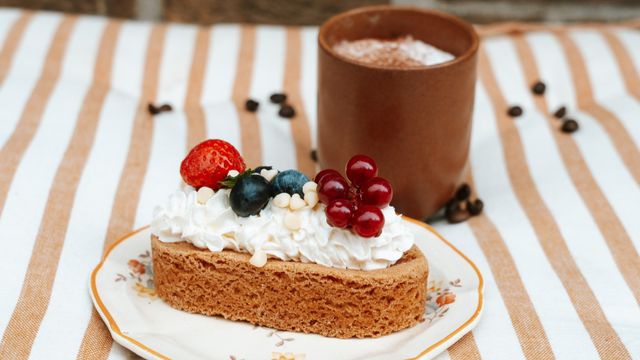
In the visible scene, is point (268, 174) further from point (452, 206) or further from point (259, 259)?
point (452, 206)

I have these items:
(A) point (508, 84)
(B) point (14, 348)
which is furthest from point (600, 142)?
(B) point (14, 348)

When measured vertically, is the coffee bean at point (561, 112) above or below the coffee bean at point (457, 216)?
above

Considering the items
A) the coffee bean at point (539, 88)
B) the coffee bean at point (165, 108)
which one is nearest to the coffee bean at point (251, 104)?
the coffee bean at point (165, 108)

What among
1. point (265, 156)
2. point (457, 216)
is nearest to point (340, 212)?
point (457, 216)

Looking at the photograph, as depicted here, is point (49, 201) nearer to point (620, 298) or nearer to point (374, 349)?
point (374, 349)

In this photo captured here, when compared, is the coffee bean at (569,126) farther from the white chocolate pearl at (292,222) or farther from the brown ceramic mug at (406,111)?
the white chocolate pearl at (292,222)
